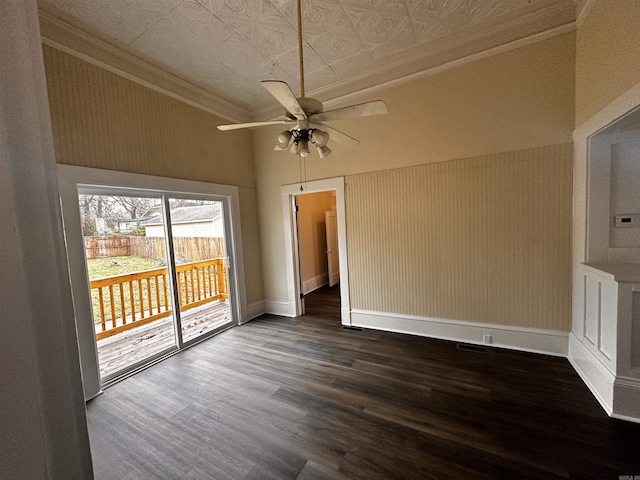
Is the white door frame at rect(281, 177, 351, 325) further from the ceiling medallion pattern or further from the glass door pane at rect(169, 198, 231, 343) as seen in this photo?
the ceiling medallion pattern

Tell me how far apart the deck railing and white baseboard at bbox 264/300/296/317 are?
99cm

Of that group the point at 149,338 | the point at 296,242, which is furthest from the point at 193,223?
the point at 149,338

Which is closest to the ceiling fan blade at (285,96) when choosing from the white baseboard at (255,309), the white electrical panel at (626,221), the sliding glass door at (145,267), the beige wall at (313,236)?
the sliding glass door at (145,267)

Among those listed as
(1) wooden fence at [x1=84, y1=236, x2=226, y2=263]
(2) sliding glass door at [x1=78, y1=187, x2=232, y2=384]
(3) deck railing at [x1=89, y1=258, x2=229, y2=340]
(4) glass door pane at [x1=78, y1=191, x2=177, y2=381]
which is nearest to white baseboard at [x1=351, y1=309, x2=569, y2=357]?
(2) sliding glass door at [x1=78, y1=187, x2=232, y2=384]

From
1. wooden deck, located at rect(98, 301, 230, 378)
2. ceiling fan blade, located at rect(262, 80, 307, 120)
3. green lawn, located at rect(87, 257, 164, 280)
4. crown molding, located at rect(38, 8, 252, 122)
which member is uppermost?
crown molding, located at rect(38, 8, 252, 122)

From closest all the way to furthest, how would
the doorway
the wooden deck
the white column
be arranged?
the white column, the wooden deck, the doorway

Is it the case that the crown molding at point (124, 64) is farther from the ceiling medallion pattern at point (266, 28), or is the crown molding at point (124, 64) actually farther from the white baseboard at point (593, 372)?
the white baseboard at point (593, 372)

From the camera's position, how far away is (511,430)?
1862 millimetres

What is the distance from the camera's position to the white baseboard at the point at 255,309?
429 centimetres

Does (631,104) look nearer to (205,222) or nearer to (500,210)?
(500,210)

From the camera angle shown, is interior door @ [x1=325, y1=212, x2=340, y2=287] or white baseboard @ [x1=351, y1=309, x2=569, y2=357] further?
interior door @ [x1=325, y1=212, x2=340, y2=287]

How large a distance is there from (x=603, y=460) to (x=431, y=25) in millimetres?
3791

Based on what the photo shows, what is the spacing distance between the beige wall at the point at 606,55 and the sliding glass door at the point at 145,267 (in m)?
4.28

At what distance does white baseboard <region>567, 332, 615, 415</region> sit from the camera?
1.98 meters
